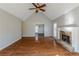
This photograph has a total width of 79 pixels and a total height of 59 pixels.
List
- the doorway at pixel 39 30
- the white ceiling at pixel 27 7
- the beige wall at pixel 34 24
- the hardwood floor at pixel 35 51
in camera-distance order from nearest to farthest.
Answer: the hardwood floor at pixel 35 51
the white ceiling at pixel 27 7
the beige wall at pixel 34 24
the doorway at pixel 39 30

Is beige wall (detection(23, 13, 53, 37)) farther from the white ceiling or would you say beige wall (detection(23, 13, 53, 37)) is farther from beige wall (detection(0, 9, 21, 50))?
beige wall (detection(0, 9, 21, 50))

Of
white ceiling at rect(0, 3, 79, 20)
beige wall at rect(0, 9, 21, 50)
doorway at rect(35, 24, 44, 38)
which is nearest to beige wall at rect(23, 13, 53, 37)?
doorway at rect(35, 24, 44, 38)

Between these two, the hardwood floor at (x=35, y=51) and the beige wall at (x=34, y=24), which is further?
the beige wall at (x=34, y=24)

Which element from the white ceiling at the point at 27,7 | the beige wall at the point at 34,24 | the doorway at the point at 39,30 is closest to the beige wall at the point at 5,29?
the white ceiling at the point at 27,7

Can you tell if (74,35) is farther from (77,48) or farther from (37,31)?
(37,31)

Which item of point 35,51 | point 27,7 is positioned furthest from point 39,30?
point 35,51

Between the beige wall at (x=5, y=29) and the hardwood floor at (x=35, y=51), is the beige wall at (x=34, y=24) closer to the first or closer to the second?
the beige wall at (x=5, y=29)

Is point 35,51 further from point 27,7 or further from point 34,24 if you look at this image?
point 34,24

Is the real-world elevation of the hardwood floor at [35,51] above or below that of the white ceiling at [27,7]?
below

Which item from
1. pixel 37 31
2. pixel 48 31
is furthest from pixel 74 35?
pixel 37 31

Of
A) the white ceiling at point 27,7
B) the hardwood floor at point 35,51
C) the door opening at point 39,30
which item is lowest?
the hardwood floor at point 35,51

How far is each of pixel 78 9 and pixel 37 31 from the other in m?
9.21

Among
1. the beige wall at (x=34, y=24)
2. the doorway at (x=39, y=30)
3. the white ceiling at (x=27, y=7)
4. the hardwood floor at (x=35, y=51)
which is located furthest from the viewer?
the doorway at (x=39, y=30)

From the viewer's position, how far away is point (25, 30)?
1239 centimetres
